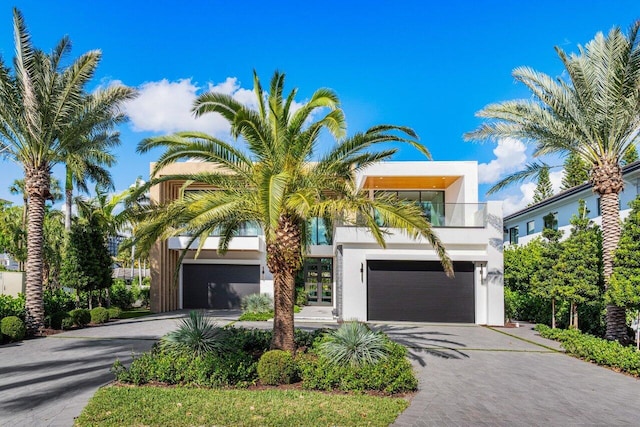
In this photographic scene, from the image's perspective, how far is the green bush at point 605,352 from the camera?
9.27 metres

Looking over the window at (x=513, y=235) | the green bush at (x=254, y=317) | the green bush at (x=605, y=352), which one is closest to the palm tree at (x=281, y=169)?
the green bush at (x=605, y=352)

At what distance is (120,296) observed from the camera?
2350cm

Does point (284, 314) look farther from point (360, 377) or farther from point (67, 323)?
point (67, 323)

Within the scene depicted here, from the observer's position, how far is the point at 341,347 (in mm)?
8141

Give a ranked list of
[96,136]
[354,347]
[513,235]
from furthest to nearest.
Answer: [513,235]
[96,136]
[354,347]

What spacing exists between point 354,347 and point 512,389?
→ 3108mm

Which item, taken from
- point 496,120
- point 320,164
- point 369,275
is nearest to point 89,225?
point 369,275

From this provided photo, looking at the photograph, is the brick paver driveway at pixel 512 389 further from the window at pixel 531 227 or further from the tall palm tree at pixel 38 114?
the window at pixel 531 227

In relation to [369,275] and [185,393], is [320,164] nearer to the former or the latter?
[185,393]

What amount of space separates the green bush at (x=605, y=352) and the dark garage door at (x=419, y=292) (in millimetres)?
5245

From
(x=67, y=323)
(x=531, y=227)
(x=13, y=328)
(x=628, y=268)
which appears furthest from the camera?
(x=531, y=227)

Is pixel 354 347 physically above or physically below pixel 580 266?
below

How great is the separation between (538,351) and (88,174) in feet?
60.4

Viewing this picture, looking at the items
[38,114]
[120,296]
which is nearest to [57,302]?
[120,296]
